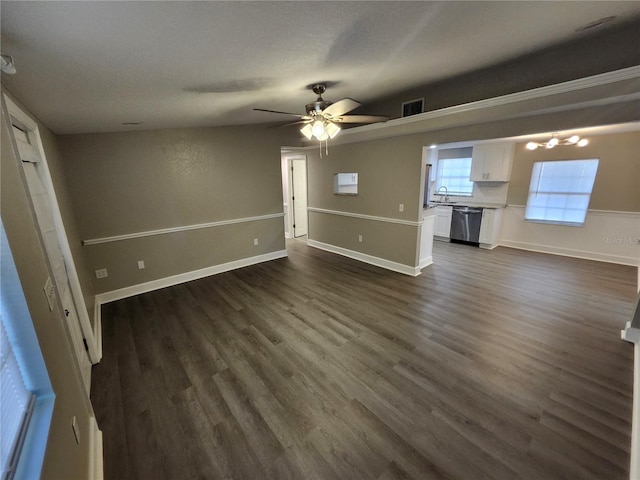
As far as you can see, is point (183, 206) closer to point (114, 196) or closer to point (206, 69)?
point (114, 196)

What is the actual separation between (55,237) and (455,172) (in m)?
7.13

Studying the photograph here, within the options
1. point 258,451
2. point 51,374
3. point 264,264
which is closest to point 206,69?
point 51,374

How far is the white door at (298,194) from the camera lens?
22.0 feet

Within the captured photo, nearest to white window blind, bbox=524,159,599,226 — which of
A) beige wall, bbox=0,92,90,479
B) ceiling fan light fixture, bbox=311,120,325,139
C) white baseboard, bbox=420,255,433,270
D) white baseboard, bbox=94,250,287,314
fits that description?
Answer: white baseboard, bbox=420,255,433,270

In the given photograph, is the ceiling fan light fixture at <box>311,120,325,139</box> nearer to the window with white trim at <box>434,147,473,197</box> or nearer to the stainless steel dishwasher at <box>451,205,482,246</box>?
the stainless steel dishwasher at <box>451,205,482,246</box>

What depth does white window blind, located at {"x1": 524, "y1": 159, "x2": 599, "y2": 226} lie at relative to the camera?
4.88 metres

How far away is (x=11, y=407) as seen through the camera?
0.93 metres

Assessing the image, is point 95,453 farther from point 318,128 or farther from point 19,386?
point 318,128

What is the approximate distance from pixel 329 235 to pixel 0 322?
195 inches

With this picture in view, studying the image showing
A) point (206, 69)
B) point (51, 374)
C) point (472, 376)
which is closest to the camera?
point (51, 374)

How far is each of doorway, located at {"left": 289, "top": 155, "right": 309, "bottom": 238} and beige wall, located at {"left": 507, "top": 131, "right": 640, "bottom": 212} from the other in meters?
5.14

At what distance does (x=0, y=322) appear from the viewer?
92cm

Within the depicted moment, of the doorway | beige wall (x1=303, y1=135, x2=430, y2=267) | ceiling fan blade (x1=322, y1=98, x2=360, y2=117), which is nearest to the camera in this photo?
ceiling fan blade (x1=322, y1=98, x2=360, y2=117)

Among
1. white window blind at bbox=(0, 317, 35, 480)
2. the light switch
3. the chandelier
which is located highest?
the chandelier
